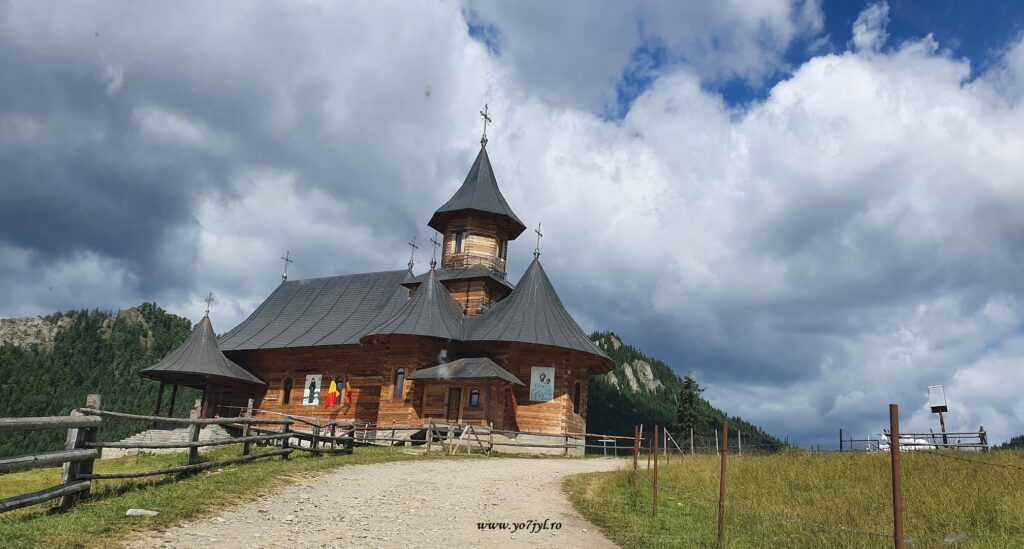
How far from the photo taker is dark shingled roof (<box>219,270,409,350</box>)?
37.1 m

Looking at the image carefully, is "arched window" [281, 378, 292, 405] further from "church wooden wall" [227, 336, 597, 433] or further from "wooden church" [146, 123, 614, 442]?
"church wooden wall" [227, 336, 597, 433]

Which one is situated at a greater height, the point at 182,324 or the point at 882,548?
the point at 182,324

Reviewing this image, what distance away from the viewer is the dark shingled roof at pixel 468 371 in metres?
28.5

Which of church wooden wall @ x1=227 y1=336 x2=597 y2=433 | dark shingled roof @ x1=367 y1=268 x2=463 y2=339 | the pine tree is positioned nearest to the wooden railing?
church wooden wall @ x1=227 y1=336 x2=597 y2=433

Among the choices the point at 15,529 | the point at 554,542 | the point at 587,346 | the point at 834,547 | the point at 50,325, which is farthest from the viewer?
the point at 50,325

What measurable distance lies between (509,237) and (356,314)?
9.16 m

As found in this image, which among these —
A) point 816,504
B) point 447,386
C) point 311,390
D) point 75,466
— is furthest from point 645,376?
point 75,466

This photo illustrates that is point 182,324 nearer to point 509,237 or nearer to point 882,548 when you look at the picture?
point 509,237

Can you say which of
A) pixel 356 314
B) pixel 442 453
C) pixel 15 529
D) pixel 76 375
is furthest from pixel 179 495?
pixel 76 375

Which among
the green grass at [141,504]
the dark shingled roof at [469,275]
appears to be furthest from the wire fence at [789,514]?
the dark shingled roof at [469,275]

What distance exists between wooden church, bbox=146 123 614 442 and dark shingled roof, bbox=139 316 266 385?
0.70 feet

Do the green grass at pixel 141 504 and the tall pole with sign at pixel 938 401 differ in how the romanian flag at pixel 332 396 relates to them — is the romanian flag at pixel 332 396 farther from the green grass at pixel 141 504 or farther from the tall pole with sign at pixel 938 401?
the tall pole with sign at pixel 938 401

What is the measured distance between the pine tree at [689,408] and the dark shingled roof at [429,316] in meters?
31.0

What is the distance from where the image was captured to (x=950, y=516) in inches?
411
